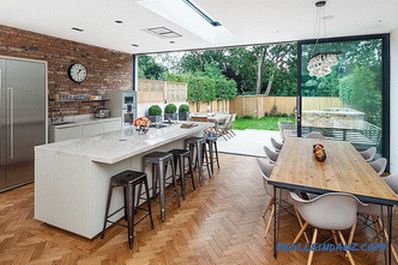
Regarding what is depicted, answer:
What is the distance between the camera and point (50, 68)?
5078 millimetres

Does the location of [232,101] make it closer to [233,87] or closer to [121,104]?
[233,87]

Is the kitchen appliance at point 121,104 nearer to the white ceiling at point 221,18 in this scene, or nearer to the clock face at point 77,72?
the clock face at point 77,72

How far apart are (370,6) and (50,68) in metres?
5.29

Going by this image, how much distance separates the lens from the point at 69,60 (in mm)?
5484

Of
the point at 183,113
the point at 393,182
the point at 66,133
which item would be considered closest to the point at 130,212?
the point at 393,182

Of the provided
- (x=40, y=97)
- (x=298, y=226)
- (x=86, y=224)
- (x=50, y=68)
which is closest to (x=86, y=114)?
(x=50, y=68)

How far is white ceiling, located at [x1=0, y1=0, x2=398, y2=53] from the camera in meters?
3.40

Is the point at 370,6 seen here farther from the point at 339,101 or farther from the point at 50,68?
the point at 50,68

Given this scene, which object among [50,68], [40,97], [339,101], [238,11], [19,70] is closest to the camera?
[238,11]

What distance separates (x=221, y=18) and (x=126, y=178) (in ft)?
9.07

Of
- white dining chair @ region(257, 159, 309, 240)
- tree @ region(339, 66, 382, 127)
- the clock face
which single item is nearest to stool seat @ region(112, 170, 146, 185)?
white dining chair @ region(257, 159, 309, 240)

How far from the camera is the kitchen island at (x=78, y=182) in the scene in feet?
8.45

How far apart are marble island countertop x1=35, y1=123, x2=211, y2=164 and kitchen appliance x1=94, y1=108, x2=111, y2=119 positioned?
249 centimetres

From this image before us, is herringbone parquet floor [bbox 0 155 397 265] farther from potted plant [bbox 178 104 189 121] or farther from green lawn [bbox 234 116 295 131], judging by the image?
green lawn [bbox 234 116 295 131]
